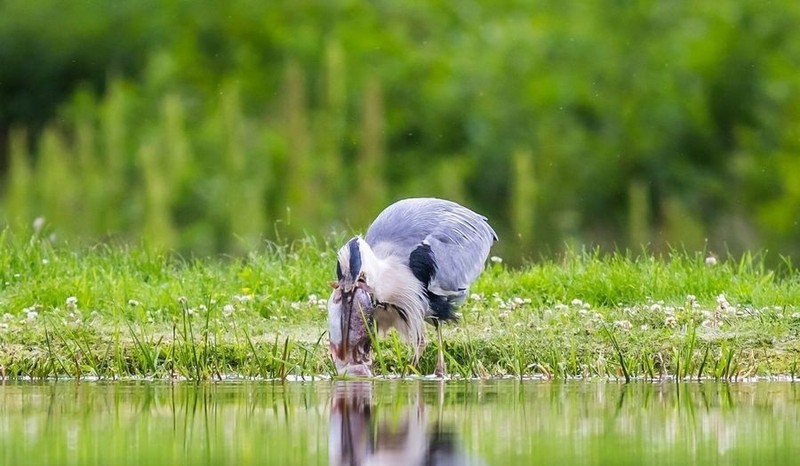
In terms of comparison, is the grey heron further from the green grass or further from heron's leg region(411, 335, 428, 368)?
the green grass

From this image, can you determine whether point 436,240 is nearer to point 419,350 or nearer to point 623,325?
point 419,350

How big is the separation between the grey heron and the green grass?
129mm

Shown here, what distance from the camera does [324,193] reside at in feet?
60.7

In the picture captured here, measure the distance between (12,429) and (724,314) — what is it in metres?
4.14

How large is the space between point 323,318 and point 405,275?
0.73 metres

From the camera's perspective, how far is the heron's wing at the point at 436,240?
904 centimetres

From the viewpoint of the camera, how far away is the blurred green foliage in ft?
58.9

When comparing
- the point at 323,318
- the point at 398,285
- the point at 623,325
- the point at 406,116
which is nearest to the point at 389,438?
the point at 398,285

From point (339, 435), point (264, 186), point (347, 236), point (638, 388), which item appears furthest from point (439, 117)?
point (339, 435)

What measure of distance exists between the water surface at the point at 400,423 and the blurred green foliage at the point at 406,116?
29.3 ft

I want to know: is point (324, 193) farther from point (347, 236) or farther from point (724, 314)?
point (724, 314)

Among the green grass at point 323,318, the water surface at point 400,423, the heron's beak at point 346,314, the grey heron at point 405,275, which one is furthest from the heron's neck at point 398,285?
the water surface at point 400,423

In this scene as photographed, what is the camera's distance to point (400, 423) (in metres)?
6.47

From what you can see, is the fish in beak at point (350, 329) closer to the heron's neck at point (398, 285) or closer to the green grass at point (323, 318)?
the green grass at point (323, 318)
